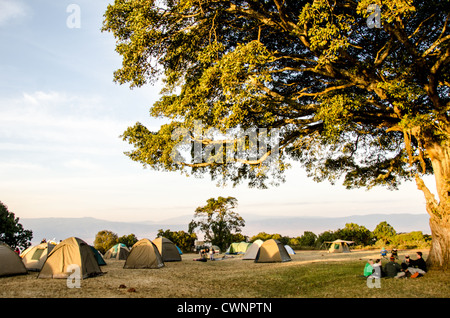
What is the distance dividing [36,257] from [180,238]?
21.4 m

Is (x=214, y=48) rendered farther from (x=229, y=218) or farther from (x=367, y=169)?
(x=229, y=218)

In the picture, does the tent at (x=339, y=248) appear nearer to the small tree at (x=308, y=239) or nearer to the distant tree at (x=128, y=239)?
the small tree at (x=308, y=239)

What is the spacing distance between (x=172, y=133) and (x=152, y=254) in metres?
7.55

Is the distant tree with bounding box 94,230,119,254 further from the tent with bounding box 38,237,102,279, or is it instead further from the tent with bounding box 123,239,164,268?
the tent with bounding box 38,237,102,279

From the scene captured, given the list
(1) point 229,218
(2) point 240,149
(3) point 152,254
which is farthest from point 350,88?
(1) point 229,218

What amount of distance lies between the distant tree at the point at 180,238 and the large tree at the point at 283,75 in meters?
22.8

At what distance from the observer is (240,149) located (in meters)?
13.2

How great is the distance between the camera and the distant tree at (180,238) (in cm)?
3591

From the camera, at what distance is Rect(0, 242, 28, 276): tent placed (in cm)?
1248

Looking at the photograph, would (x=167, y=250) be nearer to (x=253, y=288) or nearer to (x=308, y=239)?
(x=253, y=288)

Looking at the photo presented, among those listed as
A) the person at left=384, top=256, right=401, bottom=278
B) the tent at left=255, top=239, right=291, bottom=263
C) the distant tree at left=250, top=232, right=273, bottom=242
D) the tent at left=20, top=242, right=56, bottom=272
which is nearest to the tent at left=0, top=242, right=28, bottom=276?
the tent at left=20, top=242, right=56, bottom=272

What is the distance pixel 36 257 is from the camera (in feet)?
51.4

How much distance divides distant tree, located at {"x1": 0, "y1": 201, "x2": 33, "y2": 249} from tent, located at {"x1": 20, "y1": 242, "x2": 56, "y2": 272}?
1360 cm
